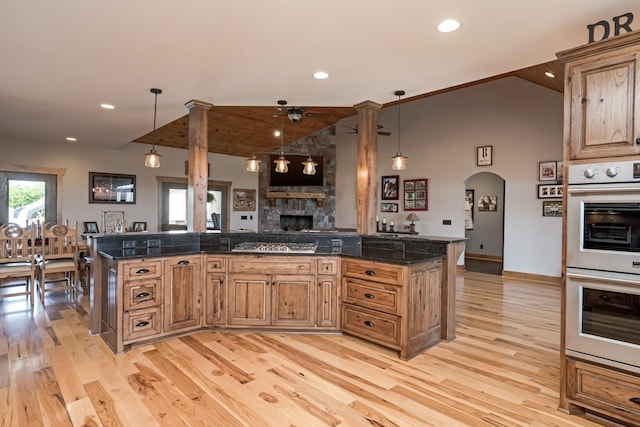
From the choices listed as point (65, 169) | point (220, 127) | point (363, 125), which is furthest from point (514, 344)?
point (65, 169)

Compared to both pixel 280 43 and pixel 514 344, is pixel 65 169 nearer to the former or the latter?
pixel 280 43

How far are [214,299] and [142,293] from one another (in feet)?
2.30

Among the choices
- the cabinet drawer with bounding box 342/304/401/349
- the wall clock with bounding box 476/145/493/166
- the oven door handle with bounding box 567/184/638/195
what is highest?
the wall clock with bounding box 476/145/493/166

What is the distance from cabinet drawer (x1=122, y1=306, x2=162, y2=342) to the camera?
3098 mm

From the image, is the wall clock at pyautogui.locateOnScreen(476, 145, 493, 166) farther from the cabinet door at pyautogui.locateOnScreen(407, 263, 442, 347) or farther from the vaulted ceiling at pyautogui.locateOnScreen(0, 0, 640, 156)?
the cabinet door at pyautogui.locateOnScreen(407, 263, 442, 347)

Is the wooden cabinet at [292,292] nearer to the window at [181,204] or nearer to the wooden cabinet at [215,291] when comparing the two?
the wooden cabinet at [215,291]

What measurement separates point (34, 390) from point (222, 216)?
668 centimetres

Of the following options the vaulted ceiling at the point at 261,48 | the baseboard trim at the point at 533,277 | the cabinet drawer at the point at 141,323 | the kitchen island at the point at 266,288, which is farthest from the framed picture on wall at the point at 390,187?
the cabinet drawer at the point at 141,323

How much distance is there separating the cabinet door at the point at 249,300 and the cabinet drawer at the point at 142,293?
69 centimetres

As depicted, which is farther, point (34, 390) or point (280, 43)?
point (280, 43)

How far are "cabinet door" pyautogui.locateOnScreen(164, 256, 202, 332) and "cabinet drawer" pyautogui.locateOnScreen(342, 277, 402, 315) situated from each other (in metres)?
1.53

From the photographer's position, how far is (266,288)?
356 centimetres

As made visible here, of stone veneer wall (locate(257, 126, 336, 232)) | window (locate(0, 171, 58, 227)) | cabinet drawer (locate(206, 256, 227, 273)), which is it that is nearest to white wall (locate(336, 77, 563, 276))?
stone veneer wall (locate(257, 126, 336, 232))

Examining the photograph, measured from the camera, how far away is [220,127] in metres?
7.49
